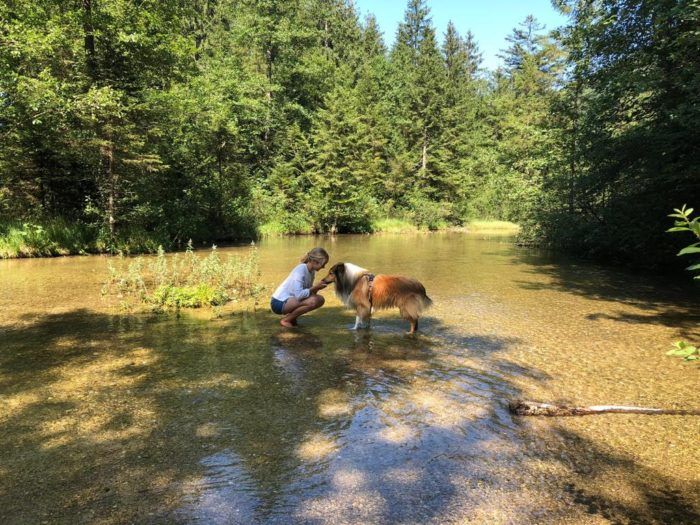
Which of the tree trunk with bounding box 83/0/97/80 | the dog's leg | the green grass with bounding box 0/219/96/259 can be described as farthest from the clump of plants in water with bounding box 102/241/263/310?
the tree trunk with bounding box 83/0/97/80

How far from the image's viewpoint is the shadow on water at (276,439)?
3059mm

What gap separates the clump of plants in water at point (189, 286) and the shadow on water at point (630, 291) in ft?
22.6

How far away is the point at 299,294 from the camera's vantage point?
7582 mm

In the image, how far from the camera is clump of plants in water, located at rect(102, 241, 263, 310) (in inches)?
349

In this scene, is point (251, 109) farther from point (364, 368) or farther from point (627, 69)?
point (364, 368)

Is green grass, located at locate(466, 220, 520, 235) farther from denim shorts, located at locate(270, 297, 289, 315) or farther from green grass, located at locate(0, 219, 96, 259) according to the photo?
denim shorts, located at locate(270, 297, 289, 315)

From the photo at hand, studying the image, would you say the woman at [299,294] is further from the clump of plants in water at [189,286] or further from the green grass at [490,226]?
the green grass at [490,226]

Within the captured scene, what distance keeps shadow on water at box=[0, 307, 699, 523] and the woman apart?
0.98m

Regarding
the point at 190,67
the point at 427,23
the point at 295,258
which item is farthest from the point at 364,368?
the point at 427,23

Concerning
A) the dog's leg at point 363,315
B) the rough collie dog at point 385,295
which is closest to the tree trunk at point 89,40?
the rough collie dog at point 385,295

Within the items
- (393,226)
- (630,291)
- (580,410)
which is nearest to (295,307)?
(580,410)

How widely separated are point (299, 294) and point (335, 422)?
3.48 meters

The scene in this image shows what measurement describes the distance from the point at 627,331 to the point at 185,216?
18526 mm

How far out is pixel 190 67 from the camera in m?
21.0
